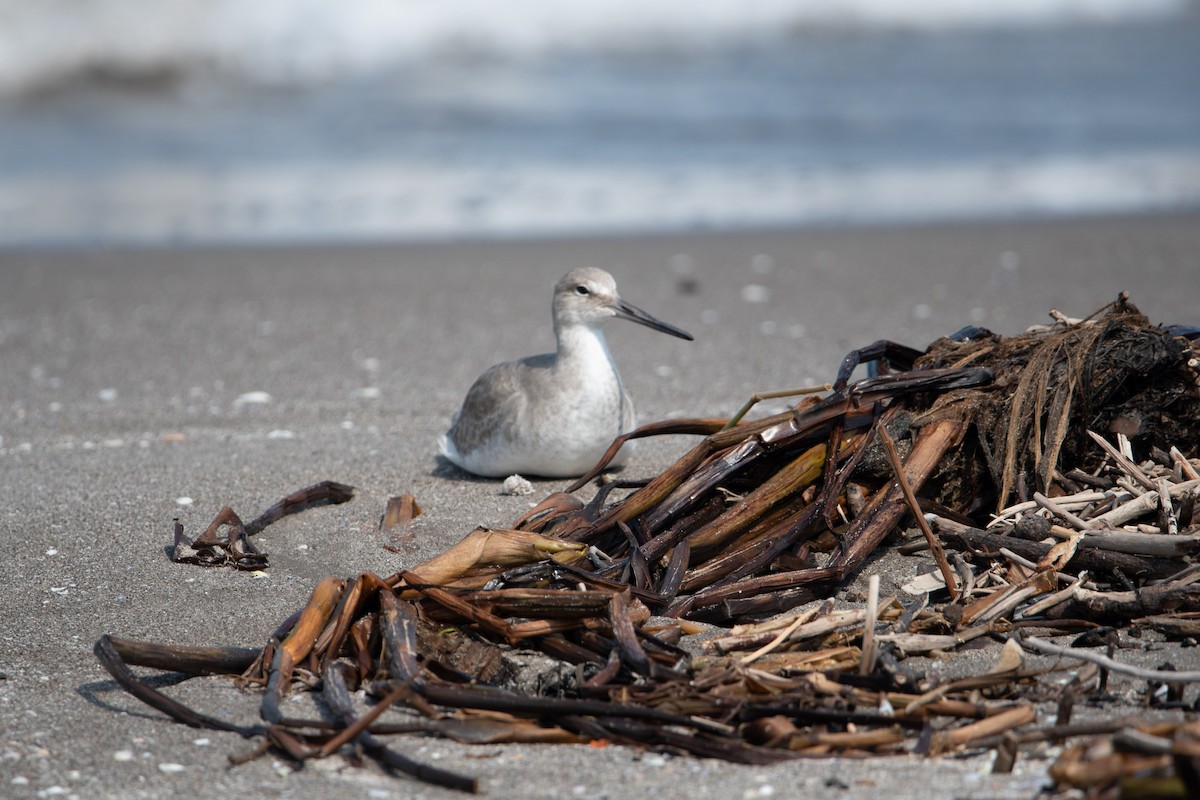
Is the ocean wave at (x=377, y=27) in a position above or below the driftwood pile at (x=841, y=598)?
above

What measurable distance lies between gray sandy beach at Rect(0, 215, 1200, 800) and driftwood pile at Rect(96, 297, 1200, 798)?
10cm

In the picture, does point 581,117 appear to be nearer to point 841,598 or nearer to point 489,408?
point 489,408

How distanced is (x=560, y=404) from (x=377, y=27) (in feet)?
59.4

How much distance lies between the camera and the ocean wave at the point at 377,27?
64.6 feet

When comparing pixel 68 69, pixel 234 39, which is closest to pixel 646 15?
pixel 234 39

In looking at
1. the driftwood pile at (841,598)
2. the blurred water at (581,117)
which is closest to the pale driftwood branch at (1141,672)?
the driftwood pile at (841,598)

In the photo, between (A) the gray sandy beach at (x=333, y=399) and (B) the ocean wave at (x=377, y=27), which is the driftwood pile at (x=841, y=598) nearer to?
(A) the gray sandy beach at (x=333, y=399)

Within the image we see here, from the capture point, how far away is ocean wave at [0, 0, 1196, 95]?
64.6 feet

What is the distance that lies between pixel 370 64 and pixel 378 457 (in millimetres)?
16656

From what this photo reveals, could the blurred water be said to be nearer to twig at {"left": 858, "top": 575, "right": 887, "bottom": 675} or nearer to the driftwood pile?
the driftwood pile

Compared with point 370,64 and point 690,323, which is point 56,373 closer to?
point 690,323

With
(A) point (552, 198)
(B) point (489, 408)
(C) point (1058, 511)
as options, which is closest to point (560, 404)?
(B) point (489, 408)

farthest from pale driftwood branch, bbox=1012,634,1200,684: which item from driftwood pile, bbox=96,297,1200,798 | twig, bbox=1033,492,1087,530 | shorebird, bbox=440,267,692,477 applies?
shorebird, bbox=440,267,692,477

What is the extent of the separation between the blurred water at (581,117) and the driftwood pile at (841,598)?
7.24 meters
